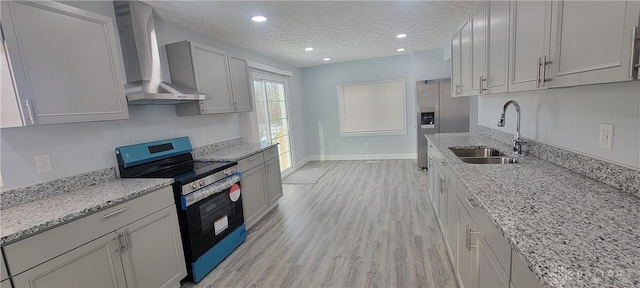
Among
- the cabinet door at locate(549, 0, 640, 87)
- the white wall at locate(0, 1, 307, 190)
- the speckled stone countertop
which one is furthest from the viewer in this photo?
the white wall at locate(0, 1, 307, 190)

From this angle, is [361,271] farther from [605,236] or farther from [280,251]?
[605,236]

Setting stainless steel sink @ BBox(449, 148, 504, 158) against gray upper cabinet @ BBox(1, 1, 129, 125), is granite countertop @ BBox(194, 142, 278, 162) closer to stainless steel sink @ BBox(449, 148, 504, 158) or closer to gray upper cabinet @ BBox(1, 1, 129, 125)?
gray upper cabinet @ BBox(1, 1, 129, 125)

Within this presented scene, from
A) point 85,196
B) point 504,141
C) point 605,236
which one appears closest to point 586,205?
point 605,236

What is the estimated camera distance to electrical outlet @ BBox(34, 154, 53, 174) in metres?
1.77

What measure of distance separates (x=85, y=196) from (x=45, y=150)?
1.49ft

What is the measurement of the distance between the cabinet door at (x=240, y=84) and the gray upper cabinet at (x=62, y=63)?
1404 mm

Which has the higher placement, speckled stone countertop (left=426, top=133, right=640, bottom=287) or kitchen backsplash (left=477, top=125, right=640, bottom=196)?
kitchen backsplash (left=477, top=125, right=640, bottom=196)

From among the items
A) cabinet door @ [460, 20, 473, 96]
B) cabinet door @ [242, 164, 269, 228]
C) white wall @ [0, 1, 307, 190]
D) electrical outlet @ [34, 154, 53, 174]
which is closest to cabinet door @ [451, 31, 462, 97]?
cabinet door @ [460, 20, 473, 96]

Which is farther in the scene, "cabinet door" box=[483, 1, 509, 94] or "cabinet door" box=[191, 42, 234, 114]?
"cabinet door" box=[191, 42, 234, 114]

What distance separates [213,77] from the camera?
9.68 ft

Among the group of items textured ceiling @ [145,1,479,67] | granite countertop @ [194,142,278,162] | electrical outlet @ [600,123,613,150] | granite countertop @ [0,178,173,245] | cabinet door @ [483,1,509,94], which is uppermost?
textured ceiling @ [145,1,479,67]

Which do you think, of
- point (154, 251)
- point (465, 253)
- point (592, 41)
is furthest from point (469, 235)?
point (154, 251)

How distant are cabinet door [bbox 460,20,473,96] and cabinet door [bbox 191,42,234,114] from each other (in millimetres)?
2615

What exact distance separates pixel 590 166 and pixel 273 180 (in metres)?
3.02
